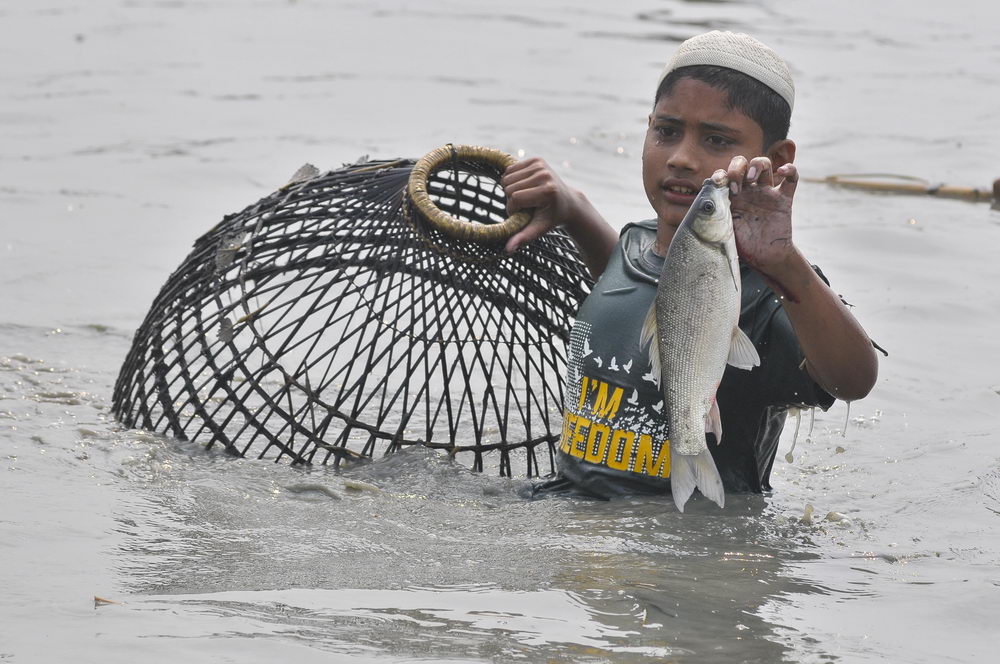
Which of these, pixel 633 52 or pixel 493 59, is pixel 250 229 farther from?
pixel 633 52

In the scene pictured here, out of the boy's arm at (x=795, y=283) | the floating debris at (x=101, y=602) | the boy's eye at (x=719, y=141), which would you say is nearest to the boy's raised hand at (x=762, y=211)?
the boy's arm at (x=795, y=283)

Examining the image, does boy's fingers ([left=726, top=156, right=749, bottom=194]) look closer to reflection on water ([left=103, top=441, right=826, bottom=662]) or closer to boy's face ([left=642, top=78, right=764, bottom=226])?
boy's face ([left=642, top=78, right=764, bottom=226])

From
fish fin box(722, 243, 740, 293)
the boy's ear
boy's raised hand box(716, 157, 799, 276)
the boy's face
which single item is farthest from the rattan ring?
fish fin box(722, 243, 740, 293)

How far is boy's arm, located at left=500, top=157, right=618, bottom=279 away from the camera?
4.32 metres

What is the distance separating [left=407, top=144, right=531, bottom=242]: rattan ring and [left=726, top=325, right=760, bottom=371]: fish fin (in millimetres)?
1158

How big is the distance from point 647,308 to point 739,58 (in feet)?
2.51

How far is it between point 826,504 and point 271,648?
7.67 feet

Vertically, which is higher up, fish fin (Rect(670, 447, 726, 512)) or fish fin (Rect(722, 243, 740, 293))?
fish fin (Rect(722, 243, 740, 293))

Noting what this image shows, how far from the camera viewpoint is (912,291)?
7.35 metres

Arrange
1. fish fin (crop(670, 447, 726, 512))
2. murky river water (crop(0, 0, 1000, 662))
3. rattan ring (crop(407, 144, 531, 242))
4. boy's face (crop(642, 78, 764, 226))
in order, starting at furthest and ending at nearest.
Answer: rattan ring (crop(407, 144, 531, 242)), boy's face (crop(642, 78, 764, 226)), fish fin (crop(670, 447, 726, 512)), murky river water (crop(0, 0, 1000, 662))

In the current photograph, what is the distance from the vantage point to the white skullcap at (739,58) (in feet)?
12.9

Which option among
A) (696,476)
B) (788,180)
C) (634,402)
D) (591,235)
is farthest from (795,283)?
(591,235)

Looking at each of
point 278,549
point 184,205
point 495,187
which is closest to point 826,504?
point 495,187

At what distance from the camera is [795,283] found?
338 cm
